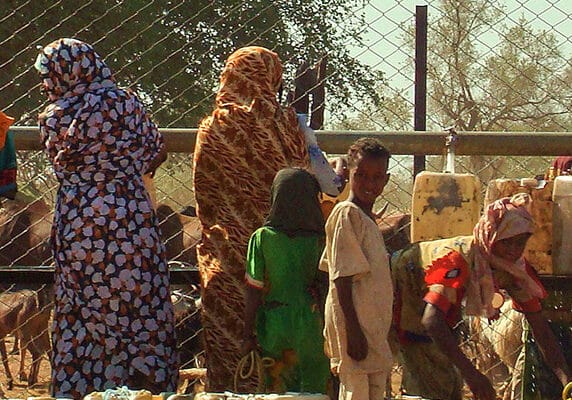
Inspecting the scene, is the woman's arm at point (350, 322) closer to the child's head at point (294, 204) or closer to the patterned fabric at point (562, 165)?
the child's head at point (294, 204)

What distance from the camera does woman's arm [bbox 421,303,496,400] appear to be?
4438 mm

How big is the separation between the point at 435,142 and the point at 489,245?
0.89m

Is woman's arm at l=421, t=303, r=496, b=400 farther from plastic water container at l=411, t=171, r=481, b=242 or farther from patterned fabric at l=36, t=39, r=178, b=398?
patterned fabric at l=36, t=39, r=178, b=398

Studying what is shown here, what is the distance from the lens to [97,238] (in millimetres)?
4922

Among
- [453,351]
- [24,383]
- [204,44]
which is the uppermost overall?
[204,44]

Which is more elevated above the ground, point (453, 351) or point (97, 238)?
point (97, 238)

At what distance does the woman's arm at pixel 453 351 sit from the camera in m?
4.44

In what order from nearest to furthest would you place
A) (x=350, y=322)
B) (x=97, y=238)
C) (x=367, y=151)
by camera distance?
1. (x=350, y=322)
2. (x=367, y=151)
3. (x=97, y=238)

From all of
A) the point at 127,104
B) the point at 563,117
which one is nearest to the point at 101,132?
the point at 127,104

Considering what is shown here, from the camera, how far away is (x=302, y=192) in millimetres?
4824

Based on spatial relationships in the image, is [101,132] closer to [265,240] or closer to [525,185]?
[265,240]

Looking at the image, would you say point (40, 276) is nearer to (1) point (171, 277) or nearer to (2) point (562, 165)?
(1) point (171, 277)

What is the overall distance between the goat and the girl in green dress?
300 centimetres

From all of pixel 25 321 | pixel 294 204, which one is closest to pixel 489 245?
pixel 294 204
